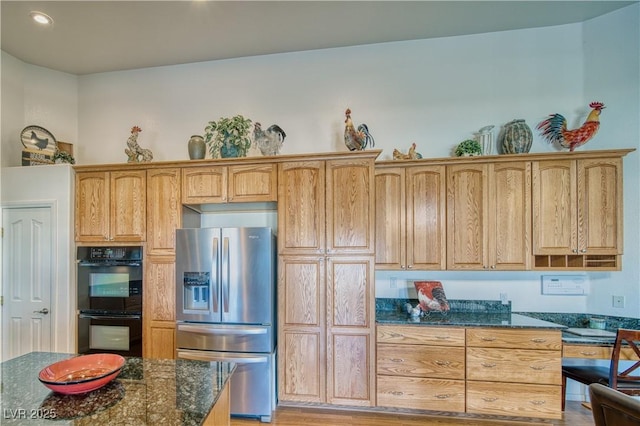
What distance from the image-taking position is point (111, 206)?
3.00 m

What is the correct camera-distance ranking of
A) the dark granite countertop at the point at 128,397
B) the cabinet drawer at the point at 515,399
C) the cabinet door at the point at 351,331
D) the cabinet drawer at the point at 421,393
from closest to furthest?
the dark granite countertop at the point at 128,397 → the cabinet drawer at the point at 515,399 → the cabinet drawer at the point at 421,393 → the cabinet door at the point at 351,331

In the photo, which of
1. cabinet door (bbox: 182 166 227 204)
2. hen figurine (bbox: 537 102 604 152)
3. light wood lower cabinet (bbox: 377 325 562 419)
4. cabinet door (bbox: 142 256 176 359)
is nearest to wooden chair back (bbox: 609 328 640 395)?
light wood lower cabinet (bbox: 377 325 562 419)

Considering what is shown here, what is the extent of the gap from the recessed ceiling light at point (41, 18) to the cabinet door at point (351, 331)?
11.4 ft

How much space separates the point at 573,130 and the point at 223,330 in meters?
3.63

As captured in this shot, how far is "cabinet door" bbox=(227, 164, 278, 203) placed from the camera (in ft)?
9.19

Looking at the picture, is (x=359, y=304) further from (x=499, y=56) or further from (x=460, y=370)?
(x=499, y=56)

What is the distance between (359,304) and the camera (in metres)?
2.62

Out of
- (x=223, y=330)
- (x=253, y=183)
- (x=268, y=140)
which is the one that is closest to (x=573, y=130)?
(x=268, y=140)

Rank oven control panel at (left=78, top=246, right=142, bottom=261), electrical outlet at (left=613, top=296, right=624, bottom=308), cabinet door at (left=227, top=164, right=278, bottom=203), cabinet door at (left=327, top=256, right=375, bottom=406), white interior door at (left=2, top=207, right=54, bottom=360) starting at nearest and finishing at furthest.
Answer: cabinet door at (left=327, top=256, right=375, bottom=406), electrical outlet at (left=613, top=296, right=624, bottom=308), cabinet door at (left=227, top=164, right=278, bottom=203), oven control panel at (left=78, top=246, right=142, bottom=261), white interior door at (left=2, top=207, right=54, bottom=360)

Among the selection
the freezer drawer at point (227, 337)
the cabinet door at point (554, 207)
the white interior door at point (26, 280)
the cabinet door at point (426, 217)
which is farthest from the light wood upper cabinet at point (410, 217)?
the white interior door at point (26, 280)

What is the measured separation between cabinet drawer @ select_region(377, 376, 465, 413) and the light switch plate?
1304 mm

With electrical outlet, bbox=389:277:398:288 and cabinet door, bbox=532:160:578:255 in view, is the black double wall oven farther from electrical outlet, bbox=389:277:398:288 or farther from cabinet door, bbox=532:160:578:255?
cabinet door, bbox=532:160:578:255

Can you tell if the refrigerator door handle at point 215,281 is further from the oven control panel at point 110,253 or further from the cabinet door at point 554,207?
the cabinet door at point 554,207

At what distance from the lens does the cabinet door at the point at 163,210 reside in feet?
9.50
